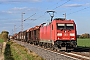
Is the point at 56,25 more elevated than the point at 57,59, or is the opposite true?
the point at 56,25

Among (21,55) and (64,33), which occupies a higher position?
(64,33)

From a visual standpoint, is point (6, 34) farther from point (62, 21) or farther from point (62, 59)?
point (62, 59)

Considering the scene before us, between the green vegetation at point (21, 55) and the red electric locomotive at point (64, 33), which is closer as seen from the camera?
the green vegetation at point (21, 55)

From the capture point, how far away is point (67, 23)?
33.5 meters

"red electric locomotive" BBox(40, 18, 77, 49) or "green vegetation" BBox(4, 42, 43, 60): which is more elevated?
"red electric locomotive" BBox(40, 18, 77, 49)

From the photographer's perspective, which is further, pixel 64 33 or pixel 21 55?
pixel 64 33

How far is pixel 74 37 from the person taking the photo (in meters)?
33.2

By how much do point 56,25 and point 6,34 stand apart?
82.9 metres

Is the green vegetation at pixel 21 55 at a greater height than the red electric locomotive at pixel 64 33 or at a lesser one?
lesser

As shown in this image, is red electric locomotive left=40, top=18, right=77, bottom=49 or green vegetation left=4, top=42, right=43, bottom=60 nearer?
green vegetation left=4, top=42, right=43, bottom=60

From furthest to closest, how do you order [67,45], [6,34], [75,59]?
[6,34]
[67,45]
[75,59]

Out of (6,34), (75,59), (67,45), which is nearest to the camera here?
(75,59)

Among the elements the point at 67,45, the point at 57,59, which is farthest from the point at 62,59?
the point at 67,45

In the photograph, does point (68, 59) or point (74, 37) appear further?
point (74, 37)
